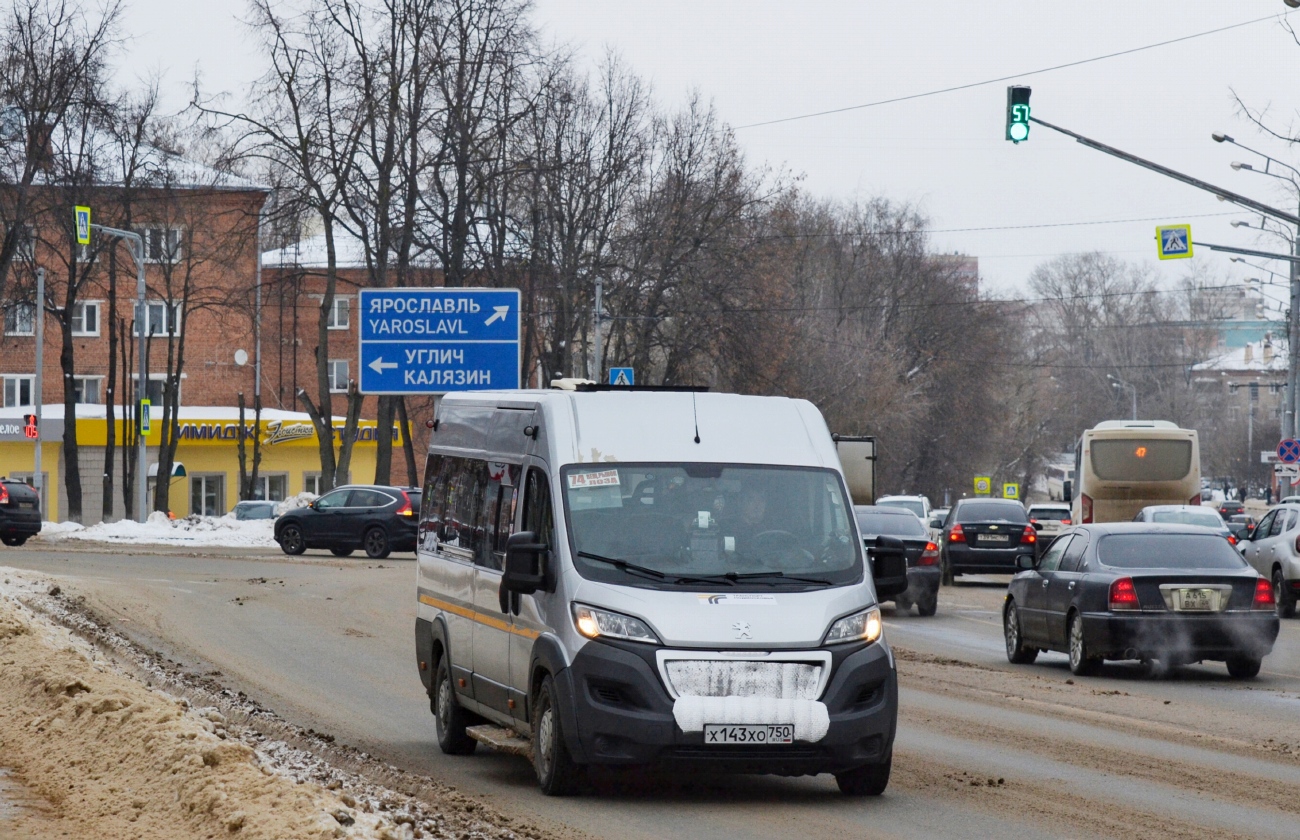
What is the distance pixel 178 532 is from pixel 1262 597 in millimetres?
36146

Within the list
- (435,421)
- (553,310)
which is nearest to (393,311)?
(435,421)

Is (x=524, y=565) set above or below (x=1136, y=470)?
above

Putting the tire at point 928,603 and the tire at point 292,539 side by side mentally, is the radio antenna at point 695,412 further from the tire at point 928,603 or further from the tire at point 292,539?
the tire at point 292,539

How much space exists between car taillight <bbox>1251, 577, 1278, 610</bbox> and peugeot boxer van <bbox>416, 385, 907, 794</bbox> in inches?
315

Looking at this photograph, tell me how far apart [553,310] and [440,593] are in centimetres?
4410

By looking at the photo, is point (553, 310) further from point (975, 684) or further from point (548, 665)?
point (548, 665)

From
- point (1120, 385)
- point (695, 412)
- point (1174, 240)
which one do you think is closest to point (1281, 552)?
point (1174, 240)

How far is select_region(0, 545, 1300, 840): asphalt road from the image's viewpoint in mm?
8797

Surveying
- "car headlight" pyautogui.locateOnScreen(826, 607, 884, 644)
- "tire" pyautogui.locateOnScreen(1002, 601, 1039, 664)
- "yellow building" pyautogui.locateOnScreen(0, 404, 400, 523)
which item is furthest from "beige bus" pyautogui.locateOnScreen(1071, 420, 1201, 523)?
"yellow building" pyautogui.locateOnScreen(0, 404, 400, 523)

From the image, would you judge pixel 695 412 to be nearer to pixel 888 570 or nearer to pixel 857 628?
pixel 888 570

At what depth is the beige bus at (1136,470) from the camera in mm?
38250

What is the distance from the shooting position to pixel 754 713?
8.91 metres

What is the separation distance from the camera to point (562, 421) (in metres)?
10.1

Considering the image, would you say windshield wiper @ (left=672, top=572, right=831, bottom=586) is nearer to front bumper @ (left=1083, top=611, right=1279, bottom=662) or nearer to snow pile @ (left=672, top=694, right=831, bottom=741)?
snow pile @ (left=672, top=694, right=831, bottom=741)
